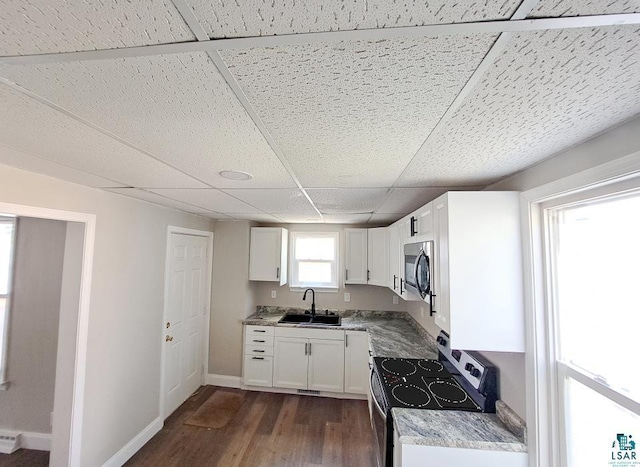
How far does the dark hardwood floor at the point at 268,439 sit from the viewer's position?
242cm

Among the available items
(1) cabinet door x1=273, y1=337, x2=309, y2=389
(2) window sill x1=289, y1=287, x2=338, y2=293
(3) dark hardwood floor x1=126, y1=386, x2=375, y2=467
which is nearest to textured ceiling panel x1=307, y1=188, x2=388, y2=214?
(2) window sill x1=289, y1=287, x2=338, y2=293

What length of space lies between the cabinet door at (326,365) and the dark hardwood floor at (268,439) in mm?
194

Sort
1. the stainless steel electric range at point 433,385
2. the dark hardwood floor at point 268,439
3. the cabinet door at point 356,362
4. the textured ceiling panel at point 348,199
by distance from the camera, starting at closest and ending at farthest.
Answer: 1. the stainless steel electric range at point 433,385
2. the textured ceiling panel at point 348,199
3. the dark hardwood floor at point 268,439
4. the cabinet door at point 356,362

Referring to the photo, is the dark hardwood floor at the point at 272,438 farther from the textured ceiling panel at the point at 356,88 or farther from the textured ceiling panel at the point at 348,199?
the textured ceiling panel at the point at 356,88

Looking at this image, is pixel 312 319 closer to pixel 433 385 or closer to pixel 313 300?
pixel 313 300

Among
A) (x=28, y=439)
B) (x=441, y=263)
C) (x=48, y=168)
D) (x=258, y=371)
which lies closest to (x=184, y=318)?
(x=258, y=371)

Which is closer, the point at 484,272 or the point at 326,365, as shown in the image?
the point at 484,272

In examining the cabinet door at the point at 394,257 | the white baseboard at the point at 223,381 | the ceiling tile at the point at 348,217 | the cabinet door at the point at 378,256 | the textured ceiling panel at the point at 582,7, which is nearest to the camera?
the textured ceiling panel at the point at 582,7

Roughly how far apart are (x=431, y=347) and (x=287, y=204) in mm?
2056

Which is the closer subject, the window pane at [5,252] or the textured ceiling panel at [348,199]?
the textured ceiling panel at [348,199]

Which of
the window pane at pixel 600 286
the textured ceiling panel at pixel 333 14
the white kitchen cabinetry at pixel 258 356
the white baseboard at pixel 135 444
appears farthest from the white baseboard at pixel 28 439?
the window pane at pixel 600 286

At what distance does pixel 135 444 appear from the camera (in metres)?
2.51

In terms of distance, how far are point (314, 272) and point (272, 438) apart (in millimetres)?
2136

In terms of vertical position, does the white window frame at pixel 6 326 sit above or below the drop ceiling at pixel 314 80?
below
